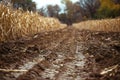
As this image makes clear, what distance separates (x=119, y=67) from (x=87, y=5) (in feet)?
236

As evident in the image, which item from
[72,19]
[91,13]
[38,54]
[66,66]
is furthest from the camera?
[72,19]

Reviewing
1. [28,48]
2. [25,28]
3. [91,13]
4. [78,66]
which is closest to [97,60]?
[78,66]

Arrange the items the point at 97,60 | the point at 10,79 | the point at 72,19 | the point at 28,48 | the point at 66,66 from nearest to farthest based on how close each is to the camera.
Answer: the point at 10,79 < the point at 66,66 < the point at 97,60 < the point at 28,48 < the point at 72,19

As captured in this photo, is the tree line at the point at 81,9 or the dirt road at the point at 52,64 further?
the tree line at the point at 81,9

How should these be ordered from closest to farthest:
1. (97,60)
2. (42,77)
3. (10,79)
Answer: (10,79) < (42,77) < (97,60)

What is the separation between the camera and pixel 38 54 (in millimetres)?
9797

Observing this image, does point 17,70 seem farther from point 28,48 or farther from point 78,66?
point 28,48

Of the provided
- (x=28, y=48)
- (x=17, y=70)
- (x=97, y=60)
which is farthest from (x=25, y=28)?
(x=17, y=70)

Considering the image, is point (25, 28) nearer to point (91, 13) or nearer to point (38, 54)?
point (38, 54)

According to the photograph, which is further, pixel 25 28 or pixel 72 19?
pixel 72 19

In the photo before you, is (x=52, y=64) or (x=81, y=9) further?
(x=81, y=9)

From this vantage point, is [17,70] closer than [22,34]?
Yes

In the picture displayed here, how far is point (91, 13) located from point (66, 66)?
66.7 metres

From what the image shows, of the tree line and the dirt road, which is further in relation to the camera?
the tree line
